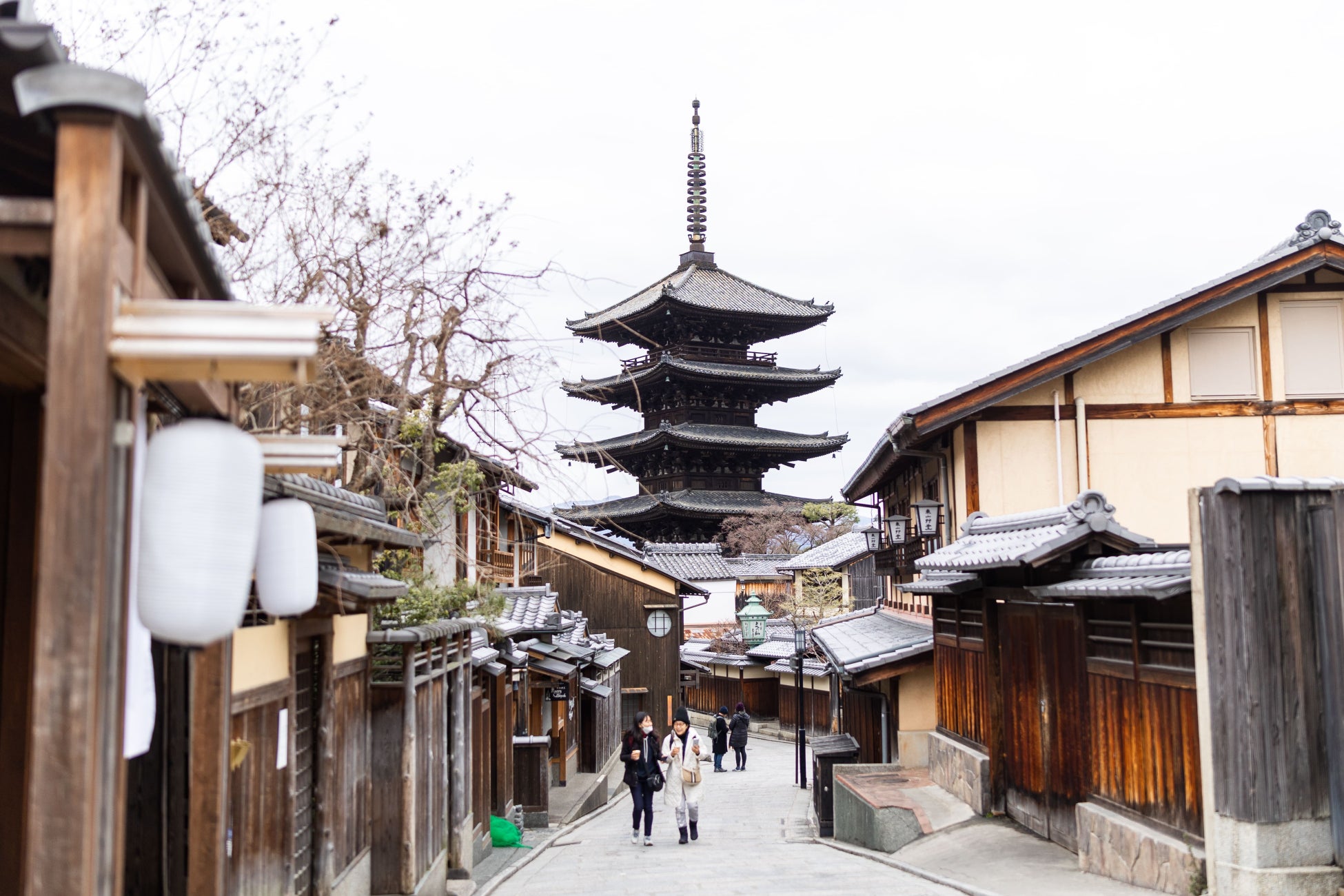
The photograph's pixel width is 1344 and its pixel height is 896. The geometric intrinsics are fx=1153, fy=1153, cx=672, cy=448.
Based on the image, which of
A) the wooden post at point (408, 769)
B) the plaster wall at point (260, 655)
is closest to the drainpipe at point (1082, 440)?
the wooden post at point (408, 769)

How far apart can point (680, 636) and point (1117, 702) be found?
26.8 meters

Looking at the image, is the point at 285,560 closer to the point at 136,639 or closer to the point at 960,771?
the point at 136,639

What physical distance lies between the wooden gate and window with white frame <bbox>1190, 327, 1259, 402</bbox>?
5.63m

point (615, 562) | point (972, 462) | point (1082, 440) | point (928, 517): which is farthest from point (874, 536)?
point (615, 562)

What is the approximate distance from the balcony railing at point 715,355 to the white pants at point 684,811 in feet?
113

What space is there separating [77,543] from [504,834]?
13.5 m

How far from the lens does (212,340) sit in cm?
346

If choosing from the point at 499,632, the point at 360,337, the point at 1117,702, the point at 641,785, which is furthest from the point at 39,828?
the point at 641,785

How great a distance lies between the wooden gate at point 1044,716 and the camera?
1107cm

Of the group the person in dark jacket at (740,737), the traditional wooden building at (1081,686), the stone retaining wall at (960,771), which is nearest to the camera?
the traditional wooden building at (1081,686)

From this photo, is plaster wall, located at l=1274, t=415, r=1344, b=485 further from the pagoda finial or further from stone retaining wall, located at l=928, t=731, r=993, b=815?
the pagoda finial

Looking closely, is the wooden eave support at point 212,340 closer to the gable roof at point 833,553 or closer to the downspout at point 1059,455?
the downspout at point 1059,455

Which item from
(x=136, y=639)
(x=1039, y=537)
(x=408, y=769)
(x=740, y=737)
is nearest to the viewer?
(x=136, y=639)

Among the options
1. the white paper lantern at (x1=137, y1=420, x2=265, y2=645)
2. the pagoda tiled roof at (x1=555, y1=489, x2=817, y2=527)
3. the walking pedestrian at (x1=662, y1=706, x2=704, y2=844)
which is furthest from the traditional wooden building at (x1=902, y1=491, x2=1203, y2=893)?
the pagoda tiled roof at (x1=555, y1=489, x2=817, y2=527)
